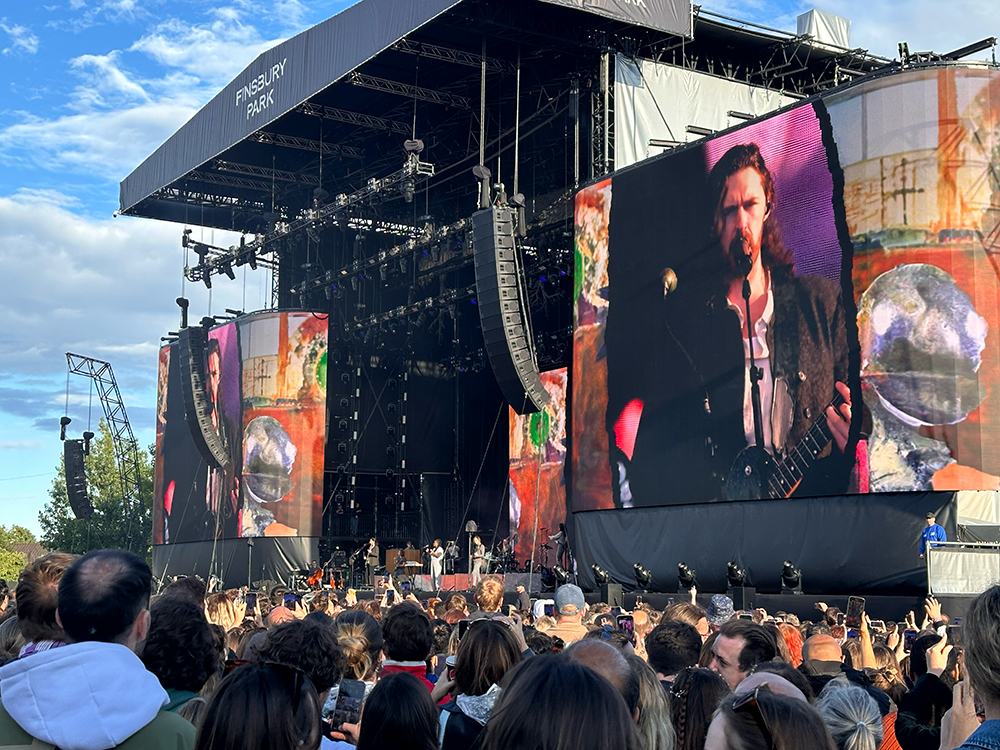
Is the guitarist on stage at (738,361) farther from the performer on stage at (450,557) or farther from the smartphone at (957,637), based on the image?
the smartphone at (957,637)

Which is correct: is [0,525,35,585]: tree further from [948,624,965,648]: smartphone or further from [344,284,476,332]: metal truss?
[948,624,965,648]: smartphone

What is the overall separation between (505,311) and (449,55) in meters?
8.16

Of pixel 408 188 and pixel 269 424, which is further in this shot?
pixel 269 424

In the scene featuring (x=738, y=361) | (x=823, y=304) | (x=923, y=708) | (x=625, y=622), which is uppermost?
(x=823, y=304)

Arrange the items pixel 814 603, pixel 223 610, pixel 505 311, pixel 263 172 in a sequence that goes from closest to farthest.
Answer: pixel 223 610, pixel 814 603, pixel 505 311, pixel 263 172

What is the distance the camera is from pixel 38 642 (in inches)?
145

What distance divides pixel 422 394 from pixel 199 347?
7289mm

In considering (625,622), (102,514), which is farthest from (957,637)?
(102,514)

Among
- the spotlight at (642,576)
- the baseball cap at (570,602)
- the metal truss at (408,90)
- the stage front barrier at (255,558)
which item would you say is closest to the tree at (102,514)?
the stage front barrier at (255,558)

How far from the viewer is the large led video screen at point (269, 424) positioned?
111ft

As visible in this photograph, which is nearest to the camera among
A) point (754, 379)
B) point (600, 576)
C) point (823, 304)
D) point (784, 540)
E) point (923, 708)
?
point (923, 708)

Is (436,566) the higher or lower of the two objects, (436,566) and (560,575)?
the lower

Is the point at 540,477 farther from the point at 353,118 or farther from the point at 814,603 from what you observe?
the point at 814,603

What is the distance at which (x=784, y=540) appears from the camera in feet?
67.8
